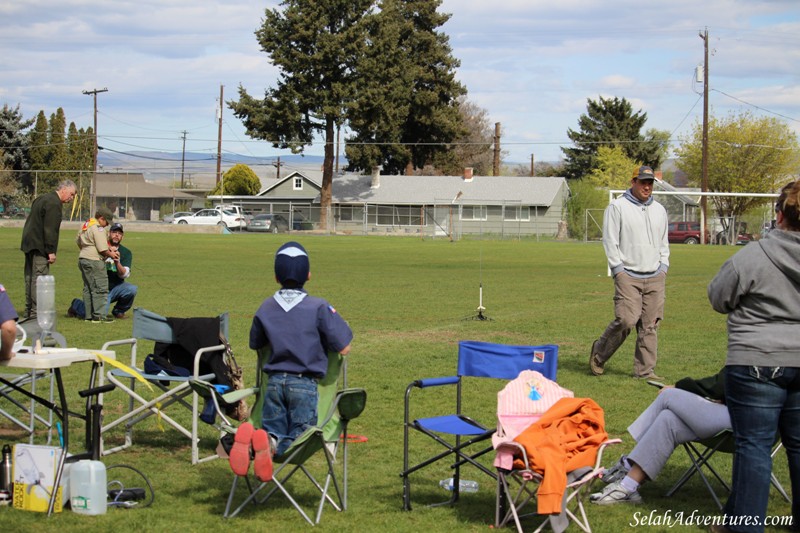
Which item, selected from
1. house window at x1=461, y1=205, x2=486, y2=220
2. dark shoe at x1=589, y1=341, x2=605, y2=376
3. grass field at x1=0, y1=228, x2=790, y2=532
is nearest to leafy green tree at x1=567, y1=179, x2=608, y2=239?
house window at x1=461, y1=205, x2=486, y2=220

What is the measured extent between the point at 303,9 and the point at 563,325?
175ft

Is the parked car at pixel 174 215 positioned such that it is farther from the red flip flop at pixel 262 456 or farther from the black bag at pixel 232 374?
the red flip flop at pixel 262 456

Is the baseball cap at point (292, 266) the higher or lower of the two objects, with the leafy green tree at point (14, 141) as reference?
lower

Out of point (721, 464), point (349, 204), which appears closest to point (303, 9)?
point (349, 204)

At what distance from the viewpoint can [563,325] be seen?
14.5m

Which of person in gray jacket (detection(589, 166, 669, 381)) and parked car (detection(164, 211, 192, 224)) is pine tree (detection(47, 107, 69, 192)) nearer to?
parked car (detection(164, 211, 192, 224))

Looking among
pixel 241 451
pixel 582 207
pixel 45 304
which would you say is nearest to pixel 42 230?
pixel 45 304

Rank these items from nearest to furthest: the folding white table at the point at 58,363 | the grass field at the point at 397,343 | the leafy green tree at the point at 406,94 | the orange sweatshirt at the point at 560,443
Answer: the orange sweatshirt at the point at 560,443
the folding white table at the point at 58,363
the grass field at the point at 397,343
the leafy green tree at the point at 406,94

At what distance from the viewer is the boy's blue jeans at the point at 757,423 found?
4.66m

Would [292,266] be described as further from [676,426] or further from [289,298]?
[676,426]

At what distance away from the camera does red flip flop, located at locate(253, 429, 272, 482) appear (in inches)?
197

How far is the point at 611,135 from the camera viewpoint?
276 ft

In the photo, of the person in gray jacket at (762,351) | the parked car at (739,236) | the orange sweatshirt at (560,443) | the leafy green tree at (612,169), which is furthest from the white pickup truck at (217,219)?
the person in gray jacket at (762,351)

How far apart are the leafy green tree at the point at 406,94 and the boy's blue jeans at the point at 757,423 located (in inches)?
2375
